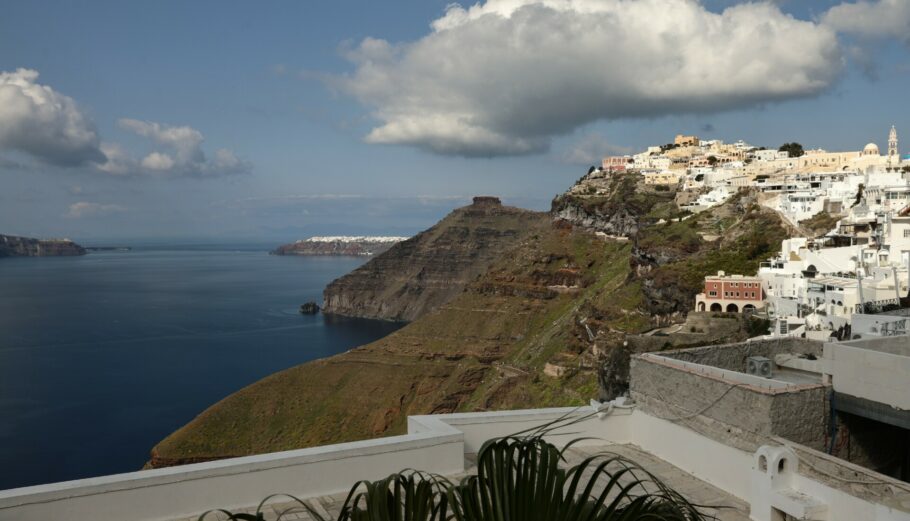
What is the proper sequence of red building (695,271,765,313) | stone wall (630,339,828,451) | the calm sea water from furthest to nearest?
the calm sea water, red building (695,271,765,313), stone wall (630,339,828,451)

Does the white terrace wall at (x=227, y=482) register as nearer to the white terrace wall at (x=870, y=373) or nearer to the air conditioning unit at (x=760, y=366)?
the white terrace wall at (x=870, y=373)

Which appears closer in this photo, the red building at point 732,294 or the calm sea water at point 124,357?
the red building at point 732,294

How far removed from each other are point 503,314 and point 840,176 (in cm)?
2984

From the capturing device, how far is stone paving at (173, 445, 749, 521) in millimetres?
4348

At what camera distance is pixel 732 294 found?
3186 cm

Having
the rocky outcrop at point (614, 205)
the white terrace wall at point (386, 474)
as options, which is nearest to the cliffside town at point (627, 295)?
the rocky outcrop at point (614, 205)

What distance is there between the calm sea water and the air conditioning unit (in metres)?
40.2

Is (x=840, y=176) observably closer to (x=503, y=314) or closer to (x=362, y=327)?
(x=503, y=314)

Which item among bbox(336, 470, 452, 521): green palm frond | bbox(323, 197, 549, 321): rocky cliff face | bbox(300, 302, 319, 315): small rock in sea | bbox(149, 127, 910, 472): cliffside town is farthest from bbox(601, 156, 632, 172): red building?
bbox(336, 470, 452, 521): green palm frond

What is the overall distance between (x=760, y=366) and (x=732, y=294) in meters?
26.5

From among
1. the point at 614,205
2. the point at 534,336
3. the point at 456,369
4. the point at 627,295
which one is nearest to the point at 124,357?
the point at 456,369

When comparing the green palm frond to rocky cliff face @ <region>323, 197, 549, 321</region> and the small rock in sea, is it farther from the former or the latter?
the small rock in sea

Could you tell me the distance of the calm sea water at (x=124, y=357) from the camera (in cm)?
4278

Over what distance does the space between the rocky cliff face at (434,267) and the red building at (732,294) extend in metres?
82.5
